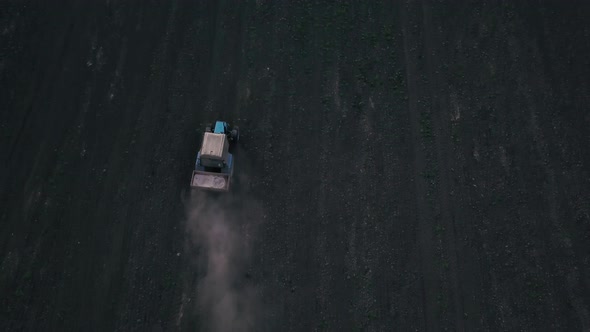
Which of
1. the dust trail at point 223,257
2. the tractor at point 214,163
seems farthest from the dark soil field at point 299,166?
the tractor at point 214,163

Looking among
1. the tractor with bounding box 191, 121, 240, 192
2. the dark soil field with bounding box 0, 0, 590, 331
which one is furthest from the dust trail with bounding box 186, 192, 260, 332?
the tractor with bounding box 191, 121, 240, 192

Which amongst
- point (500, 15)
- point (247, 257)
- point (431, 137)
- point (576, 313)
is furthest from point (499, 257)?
point (500, 15)

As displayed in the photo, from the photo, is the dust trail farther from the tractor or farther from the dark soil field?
the tractor

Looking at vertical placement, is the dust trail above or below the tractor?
below

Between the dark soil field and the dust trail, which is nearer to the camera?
the dust trail

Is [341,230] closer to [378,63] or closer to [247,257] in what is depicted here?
[247,257]
